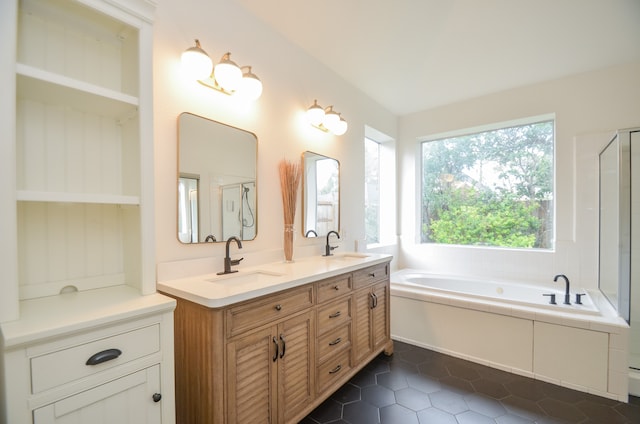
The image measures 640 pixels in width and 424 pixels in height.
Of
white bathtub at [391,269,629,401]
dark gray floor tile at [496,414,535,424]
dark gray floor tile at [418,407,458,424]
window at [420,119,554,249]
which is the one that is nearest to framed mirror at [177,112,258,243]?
dark gray floor tile at [418,407,458,424]

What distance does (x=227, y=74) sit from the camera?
171cm

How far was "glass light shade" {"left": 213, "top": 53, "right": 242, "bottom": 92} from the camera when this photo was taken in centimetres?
170

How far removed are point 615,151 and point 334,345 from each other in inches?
109

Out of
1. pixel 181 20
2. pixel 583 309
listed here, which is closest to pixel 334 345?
pixel 583 309

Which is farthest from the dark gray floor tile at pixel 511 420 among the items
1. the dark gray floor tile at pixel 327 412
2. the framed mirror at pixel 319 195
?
the framed mirror at pixel 319 195

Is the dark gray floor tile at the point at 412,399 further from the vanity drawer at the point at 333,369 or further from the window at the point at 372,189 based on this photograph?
the window at the point at 372,189

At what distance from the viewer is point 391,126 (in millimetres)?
3871

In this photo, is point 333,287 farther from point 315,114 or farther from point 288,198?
point 315,114

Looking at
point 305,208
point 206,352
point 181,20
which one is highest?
point 181,20

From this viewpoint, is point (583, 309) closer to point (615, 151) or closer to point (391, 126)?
point (615, 151)

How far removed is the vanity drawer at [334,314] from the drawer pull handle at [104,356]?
104 centimetres

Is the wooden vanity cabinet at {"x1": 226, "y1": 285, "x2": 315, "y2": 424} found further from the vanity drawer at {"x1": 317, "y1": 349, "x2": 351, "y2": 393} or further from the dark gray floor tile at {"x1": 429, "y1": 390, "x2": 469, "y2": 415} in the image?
the dark gray floor tile at {"x1": 429, "y1": 390, "x2": 469, "y2": 415}

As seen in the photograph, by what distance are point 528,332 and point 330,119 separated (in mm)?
2386

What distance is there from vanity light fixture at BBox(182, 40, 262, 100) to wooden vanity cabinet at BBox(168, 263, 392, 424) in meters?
1.25
